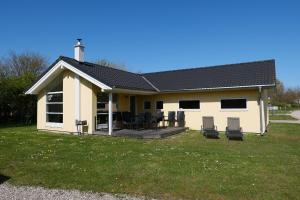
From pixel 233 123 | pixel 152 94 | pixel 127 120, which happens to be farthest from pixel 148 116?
pixel 233 123

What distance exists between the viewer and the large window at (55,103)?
1807 centimetres

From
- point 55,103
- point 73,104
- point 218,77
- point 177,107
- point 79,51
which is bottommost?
point 177,107

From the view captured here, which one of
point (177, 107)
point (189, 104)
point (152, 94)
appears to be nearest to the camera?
point (189, 104)

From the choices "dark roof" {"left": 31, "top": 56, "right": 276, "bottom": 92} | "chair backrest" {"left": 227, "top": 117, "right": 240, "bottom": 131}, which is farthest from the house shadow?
"chair backrest" {"left": 227, "top": 117, "right": 240, "bottom": 131}

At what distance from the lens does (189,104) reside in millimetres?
19297

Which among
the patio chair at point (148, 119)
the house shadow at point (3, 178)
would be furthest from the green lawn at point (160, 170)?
the patio chair at point (148, 119)

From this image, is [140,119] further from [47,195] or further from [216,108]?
[47,195]

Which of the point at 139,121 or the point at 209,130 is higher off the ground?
the point at 139,121

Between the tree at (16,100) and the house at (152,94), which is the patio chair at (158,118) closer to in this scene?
the house at (152,94)

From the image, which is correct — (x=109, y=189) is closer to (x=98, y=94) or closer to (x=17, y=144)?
(x=17, y=144)

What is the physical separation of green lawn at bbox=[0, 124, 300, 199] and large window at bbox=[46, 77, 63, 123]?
6.44 meters

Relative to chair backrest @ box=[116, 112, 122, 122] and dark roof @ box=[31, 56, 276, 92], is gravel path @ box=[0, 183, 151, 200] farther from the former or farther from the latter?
chair backrest @ box=[116, 112, 122, 122]

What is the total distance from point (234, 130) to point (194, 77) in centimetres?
660

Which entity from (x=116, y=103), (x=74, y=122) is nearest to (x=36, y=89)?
(x=74, y=122)
